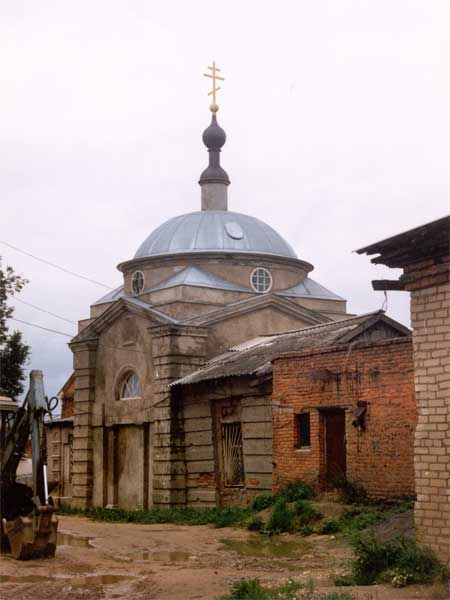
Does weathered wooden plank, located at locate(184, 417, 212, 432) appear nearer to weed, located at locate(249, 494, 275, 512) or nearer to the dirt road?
weed, located at locate(249, 494, 275, 512)

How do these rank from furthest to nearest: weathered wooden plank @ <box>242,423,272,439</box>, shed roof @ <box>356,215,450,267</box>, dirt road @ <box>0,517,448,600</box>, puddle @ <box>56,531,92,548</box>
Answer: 1. weathered wooden plank @ <box>242,423,272,439</box>
2. puddle @ <box>56,531,92,548</box>
3. dirt road @ <box>0,517,448,600</box>
4. shed roof @ <box>356,215,450,267</box>

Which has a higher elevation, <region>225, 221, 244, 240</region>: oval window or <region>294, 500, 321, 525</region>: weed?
<region>225, 221, 244, 240</region>: oval window

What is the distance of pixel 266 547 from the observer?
1513 centimetres

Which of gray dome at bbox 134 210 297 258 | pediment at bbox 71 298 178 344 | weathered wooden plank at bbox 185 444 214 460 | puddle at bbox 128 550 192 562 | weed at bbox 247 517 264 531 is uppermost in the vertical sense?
gray dome at bbox 134 210 297 258

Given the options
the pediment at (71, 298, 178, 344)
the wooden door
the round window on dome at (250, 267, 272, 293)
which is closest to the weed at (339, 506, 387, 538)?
the wooden door

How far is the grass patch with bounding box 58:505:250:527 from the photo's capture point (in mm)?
18938

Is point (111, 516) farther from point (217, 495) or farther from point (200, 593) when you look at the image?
point (200, 593)

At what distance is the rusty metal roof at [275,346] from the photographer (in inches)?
792

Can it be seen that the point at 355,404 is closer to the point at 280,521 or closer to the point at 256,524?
the point at 280,521

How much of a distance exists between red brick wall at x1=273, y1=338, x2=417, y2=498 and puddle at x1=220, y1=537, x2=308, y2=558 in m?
1.93

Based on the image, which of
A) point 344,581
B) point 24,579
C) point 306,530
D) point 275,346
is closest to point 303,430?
point 306,530

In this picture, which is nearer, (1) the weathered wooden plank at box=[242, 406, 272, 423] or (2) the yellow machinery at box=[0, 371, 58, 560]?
(2) the yellow machinery at box=[0, 371, 58, 560]

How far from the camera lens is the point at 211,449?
22.0 meters

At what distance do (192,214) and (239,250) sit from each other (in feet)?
9.30
